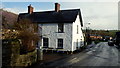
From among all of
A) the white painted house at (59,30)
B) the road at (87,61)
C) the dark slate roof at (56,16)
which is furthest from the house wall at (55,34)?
the road at (87,61)

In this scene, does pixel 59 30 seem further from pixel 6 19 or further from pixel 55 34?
pixel 6 19

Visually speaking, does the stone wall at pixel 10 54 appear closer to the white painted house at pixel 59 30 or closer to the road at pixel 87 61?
the road at pixel 87 61

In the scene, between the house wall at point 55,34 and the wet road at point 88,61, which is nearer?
the wet road at point 88,61

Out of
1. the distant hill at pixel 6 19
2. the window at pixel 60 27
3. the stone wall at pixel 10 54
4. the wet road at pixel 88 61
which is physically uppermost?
the distant hill at pixel 6 19

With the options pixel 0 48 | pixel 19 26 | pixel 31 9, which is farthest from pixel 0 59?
pixel 31 9

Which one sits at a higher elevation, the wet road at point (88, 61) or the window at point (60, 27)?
the window at point (60, 27)

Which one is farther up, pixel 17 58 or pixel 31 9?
pixel 31 9

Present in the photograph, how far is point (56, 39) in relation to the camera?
27.6 metres

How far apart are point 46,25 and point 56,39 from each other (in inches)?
125

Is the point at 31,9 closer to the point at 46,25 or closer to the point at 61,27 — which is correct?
the point at 46,25

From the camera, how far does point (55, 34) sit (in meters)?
27.7

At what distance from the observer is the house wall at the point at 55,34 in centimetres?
2697

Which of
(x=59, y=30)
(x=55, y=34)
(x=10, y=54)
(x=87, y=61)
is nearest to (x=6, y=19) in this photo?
(x=55, y=34)

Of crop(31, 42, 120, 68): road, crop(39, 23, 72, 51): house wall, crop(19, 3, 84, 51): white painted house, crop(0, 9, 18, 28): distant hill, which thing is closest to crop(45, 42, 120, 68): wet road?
crop(31, 42, 120, 68): road
